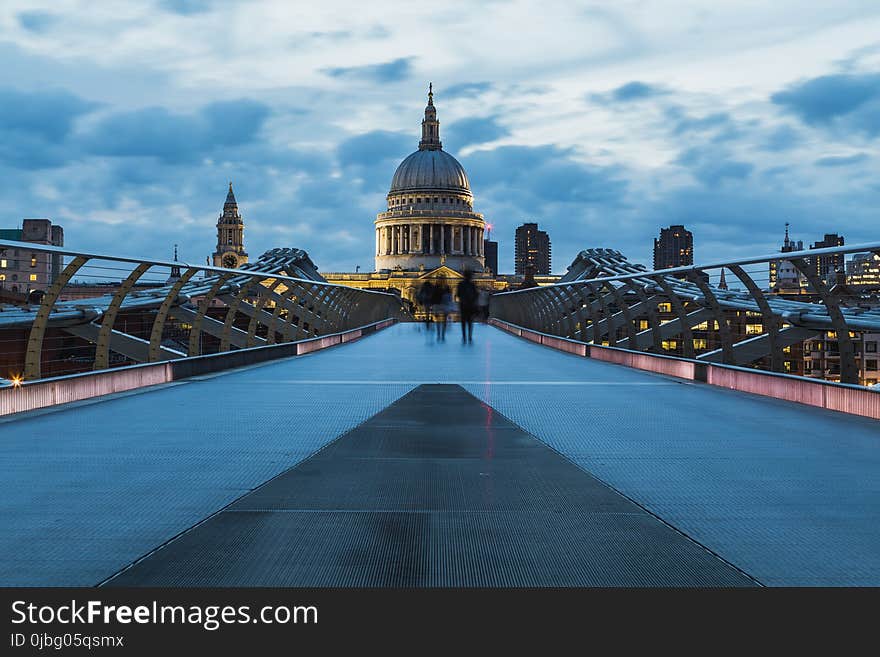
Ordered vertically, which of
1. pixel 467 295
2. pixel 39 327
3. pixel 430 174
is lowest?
pixel 39 327

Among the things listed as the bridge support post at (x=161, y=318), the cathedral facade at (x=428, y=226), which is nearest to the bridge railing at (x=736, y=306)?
the bridge support post at (x=161, y=318)

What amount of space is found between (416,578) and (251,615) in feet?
2.35

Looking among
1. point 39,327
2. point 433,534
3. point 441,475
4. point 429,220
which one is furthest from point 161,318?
point 429,220

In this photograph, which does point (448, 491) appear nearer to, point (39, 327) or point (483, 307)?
point (39, 327)

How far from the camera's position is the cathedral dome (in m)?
182

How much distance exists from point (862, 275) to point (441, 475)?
757 centimetres

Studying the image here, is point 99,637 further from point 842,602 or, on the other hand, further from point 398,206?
point 398,206

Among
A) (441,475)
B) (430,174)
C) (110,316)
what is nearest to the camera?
(441,475)

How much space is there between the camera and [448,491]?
5535mm

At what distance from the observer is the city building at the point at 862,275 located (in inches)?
423

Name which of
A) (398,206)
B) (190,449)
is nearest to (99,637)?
(190,449)

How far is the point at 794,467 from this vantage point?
637 centimetres

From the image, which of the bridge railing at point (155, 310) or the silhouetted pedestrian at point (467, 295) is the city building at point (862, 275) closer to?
the bridge railing at point (155, 310)

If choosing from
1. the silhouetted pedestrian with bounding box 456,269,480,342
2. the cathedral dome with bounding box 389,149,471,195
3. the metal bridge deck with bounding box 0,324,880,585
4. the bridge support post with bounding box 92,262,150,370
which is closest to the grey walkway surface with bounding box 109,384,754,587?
the metal bridge deck with bounding box 0,324,880,585
